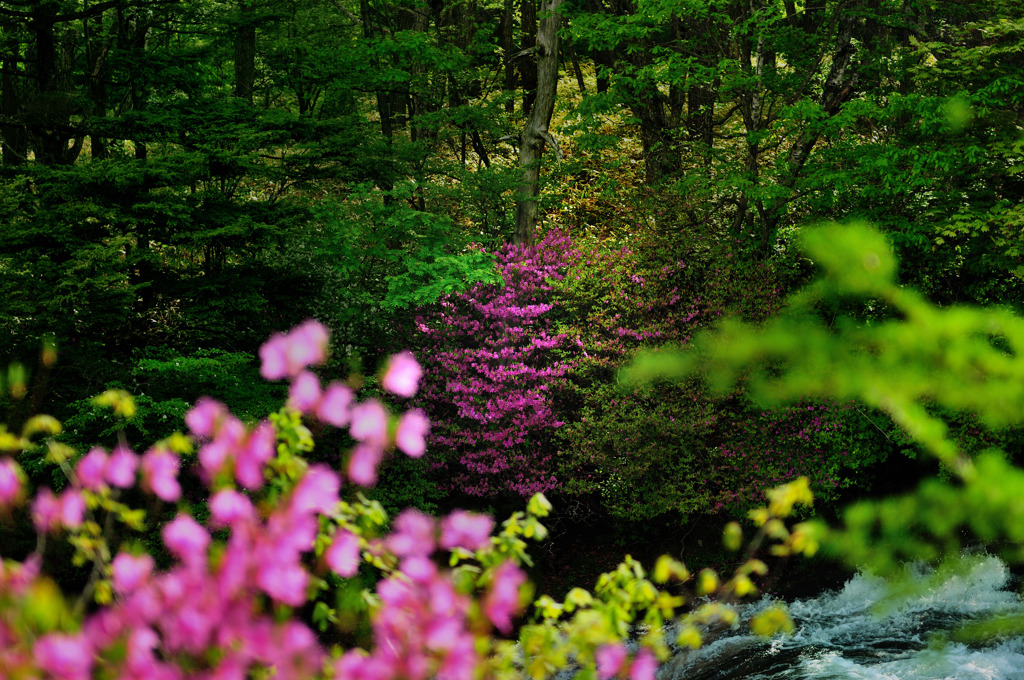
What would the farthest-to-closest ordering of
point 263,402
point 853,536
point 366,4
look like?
point 366,4
point 263,402
point 853,536

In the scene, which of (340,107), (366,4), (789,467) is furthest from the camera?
(366,4)

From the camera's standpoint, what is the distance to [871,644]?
741 centimetres

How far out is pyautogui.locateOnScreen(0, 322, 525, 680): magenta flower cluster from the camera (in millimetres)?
1385

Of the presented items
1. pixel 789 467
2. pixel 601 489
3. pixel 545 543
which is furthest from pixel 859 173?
pixel 545 543

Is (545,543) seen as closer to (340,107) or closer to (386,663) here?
(340,107)

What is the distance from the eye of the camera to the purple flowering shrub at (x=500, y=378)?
884cm

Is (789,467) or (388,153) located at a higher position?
(388,153)

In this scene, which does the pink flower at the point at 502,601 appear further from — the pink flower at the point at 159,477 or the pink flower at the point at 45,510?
the pink flower at the point at 45,510

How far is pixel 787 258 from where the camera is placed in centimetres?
970

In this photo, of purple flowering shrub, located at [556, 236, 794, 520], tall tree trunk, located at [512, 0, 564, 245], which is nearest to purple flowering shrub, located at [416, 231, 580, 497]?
purple flowering shrub, located at [556, 236, 794, 520]

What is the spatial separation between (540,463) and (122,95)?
709 cm

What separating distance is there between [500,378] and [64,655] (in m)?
7.57

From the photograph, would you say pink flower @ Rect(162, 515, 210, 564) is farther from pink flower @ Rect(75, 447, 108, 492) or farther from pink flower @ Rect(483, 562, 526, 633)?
pink flower @ Rect(483, 562, 526, 633)

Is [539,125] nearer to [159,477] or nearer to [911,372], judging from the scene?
[911,372]
